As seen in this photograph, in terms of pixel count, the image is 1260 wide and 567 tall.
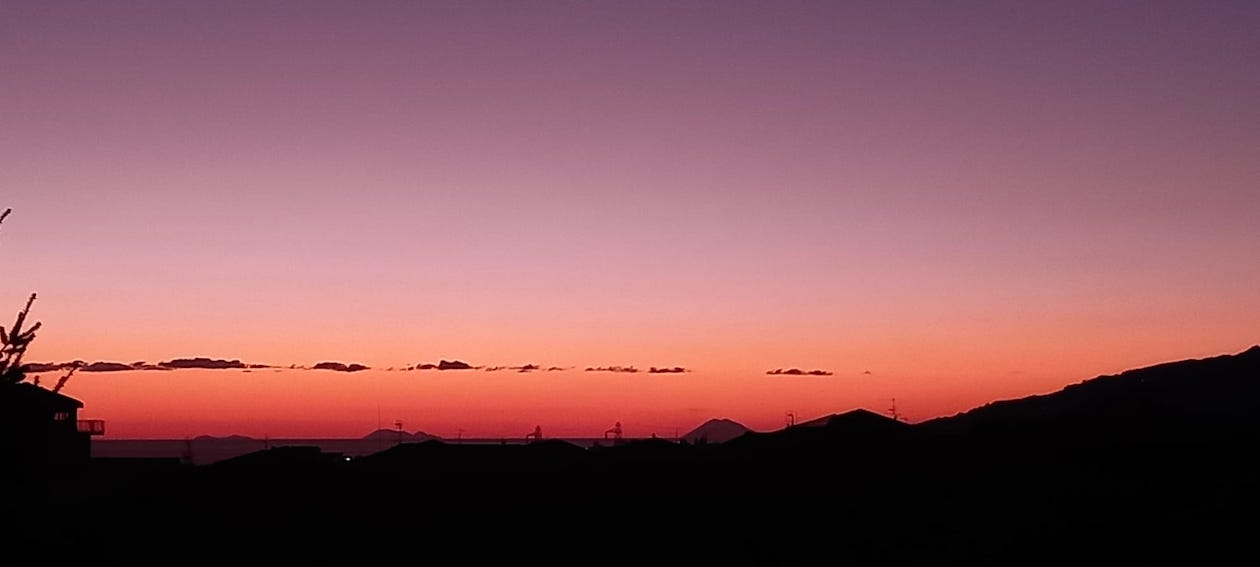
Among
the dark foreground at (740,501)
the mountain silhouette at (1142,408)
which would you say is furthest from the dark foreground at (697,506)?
the mountain silhouette at (1142,408)

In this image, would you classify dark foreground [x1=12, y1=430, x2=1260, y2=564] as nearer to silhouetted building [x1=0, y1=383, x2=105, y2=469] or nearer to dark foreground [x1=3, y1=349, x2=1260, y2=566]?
dark foreground [x1=3, y1=349, x2=1260, y2=566]

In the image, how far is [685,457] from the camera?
1593 inches

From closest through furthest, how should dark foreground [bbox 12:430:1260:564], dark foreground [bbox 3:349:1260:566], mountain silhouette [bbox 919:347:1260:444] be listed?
dark foreground [bbox 12:430:1260:564]
dark foreground [bbox 3:349:1260:566]
mountain silhouette [bbox 919:347:1260:444]

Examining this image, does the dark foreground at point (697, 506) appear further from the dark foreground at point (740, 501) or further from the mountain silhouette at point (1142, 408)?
the mountain silhouette at point (1142, 408)

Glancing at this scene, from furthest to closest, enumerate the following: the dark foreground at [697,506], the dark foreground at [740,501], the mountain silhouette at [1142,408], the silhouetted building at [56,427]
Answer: the silhouetted building at [56,427] < the mountain silhouette at [1142,408] < the dark foreground at [740,501] < the dark foreground at [697,506]

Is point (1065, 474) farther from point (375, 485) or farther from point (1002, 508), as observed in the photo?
point (375, 485)

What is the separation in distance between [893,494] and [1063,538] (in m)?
6.27

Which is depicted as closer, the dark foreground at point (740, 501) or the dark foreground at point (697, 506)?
the dark foreground at point (697, 506)

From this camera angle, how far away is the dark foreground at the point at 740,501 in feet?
97.3

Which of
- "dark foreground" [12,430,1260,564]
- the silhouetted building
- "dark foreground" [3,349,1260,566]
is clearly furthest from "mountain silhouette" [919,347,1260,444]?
the silhouetted building

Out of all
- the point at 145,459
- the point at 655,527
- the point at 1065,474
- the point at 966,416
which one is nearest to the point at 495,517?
the point at 655,527

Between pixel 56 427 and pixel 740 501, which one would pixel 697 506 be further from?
pixel 56 427

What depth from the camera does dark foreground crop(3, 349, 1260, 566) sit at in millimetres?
29672

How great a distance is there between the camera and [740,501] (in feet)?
116
